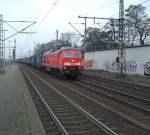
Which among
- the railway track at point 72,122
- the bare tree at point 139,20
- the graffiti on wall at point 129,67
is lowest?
the railway track at point 72,122

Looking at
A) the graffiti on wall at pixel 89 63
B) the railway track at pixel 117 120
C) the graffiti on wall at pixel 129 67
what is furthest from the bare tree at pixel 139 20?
the railway track at pixel 117 120

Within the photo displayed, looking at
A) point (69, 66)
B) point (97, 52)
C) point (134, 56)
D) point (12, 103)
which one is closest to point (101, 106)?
point (12, 103)

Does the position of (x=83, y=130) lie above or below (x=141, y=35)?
below

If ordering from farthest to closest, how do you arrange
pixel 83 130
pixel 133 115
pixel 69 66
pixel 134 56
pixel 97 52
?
pixel 97 52
pixel 134 56
pixel 69 66
pixel 133 115
pixel 83 130

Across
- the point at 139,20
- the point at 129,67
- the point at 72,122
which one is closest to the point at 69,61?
the point at 129,67

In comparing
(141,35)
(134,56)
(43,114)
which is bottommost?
(43,114)

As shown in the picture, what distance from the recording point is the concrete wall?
3702 cm

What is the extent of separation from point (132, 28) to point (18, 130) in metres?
65.3

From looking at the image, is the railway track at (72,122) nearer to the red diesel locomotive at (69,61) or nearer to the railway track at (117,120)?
the railway track at (117,120)

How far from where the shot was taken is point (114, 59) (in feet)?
150

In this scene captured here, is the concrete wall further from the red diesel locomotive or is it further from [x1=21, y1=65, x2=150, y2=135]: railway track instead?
[x1=21, y1=65, x2=150, y2=135]: railway track

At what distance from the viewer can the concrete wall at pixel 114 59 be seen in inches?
1458

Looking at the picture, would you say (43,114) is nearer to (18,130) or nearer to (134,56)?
(18,130)

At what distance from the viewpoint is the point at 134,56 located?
128 ft
